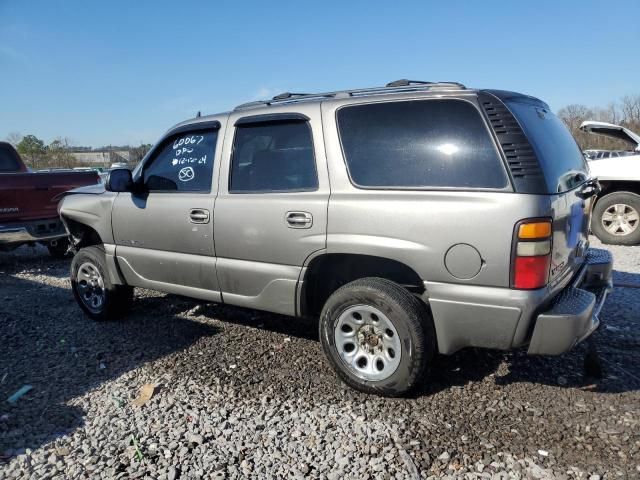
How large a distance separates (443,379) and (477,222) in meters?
1.33

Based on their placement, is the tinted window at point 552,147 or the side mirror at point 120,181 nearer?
the tinted window at point 552,147

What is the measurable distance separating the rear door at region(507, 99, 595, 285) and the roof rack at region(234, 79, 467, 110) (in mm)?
501

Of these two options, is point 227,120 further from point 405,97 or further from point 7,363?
point 7,363

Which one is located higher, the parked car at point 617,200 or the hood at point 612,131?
the hood at point 612,131

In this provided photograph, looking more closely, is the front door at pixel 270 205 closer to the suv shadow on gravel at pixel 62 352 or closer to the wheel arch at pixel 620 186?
the suv shadow on gravel at pixel 62 352

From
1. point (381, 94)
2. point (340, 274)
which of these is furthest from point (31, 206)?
point (381, 94)

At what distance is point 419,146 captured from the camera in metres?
3.03

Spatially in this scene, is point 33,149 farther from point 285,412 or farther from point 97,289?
point 285,412

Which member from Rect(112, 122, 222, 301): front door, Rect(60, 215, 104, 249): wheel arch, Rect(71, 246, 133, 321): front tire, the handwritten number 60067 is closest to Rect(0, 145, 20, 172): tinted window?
Rect(60, 215, 104, 249): wheel arch

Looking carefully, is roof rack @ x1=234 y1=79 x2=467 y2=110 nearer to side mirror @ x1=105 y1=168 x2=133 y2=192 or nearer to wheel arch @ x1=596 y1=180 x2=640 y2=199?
side mirror @ x1=105 y1=168 x2=133 y2=192

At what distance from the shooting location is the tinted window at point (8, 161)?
28.8 feet

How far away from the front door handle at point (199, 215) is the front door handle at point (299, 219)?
79cm

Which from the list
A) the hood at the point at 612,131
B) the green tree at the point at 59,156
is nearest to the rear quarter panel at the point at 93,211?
the hood at the point at 612,131

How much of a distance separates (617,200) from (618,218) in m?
0.29
